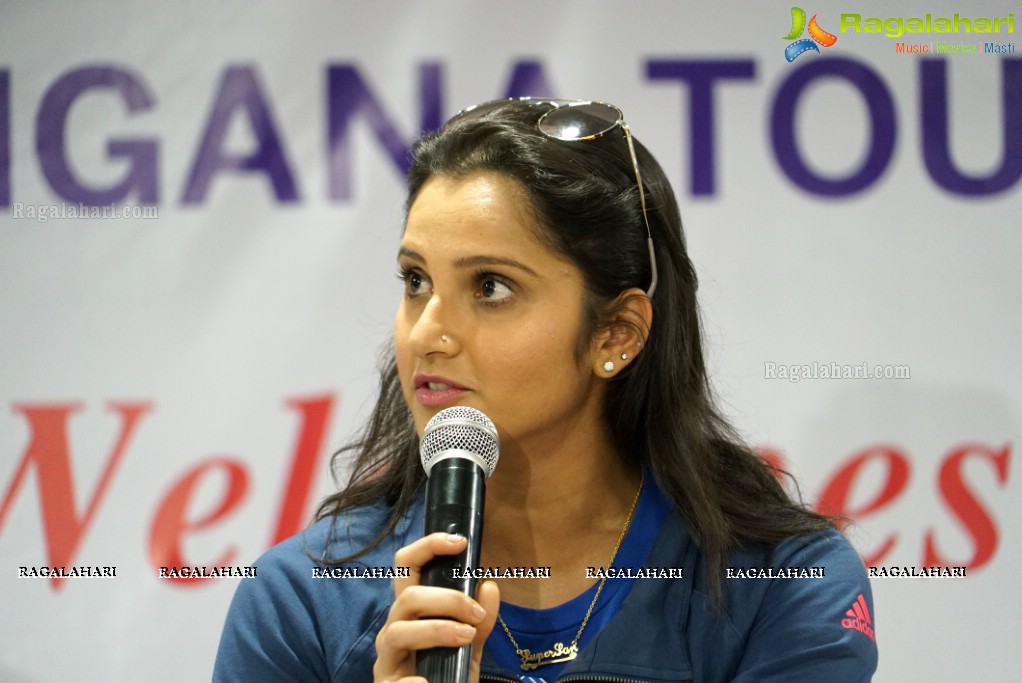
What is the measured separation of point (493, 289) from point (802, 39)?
1319mm

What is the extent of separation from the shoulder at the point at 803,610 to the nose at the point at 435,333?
1.89 feet

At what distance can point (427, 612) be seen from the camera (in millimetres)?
1221

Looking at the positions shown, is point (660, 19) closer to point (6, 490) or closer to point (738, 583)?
point (738, 583)

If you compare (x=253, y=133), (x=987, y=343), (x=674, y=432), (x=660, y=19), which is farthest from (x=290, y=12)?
(x=987, y=343)

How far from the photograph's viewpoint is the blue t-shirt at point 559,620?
1.69 metres

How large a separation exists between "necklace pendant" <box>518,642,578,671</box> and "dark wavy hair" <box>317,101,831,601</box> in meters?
0.24

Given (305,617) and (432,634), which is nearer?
(432,634)

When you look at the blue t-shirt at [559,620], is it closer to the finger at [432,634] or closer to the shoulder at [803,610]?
the shoulder at [803,610]

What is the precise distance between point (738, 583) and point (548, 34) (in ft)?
4.67

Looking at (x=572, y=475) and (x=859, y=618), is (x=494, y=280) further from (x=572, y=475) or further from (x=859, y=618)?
(x=859, y=618)

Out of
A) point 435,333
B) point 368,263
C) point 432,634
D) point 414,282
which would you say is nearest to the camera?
point 432,634

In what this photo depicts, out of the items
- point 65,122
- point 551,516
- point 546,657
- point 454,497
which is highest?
point 65,122

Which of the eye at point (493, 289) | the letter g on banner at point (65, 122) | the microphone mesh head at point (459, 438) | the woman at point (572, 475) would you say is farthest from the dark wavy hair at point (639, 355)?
the letter g on banner at point (65, 122)

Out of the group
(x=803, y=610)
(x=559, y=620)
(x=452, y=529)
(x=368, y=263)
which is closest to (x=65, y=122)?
(x=368, y=263)
